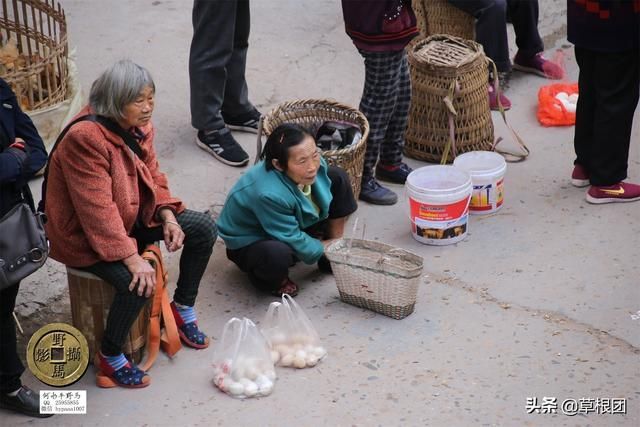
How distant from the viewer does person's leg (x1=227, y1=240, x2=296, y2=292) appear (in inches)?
166

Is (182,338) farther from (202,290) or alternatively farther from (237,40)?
(237,40)

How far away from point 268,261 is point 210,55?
152 cm

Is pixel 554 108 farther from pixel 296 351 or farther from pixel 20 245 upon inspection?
pixel 20 245

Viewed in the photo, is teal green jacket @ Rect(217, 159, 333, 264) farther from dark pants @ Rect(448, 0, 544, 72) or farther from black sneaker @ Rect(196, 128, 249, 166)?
dark pants @ Rect(448, 0, 544, 72)

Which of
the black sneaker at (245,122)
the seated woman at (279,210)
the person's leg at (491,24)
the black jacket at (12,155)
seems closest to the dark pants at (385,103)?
the seated woman at (279,210)

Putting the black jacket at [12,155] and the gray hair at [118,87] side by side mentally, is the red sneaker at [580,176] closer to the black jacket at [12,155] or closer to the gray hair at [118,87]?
the gray hair at [118,87]

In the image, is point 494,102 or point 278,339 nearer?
point 278,339

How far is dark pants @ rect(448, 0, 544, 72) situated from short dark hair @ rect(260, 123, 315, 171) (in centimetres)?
241

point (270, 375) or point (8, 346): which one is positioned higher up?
point (8, 346)

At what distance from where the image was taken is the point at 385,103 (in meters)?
4.99

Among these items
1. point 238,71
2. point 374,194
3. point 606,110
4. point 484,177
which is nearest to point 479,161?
point 484,177

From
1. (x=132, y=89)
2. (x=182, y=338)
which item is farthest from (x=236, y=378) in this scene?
(x=132, y=89)

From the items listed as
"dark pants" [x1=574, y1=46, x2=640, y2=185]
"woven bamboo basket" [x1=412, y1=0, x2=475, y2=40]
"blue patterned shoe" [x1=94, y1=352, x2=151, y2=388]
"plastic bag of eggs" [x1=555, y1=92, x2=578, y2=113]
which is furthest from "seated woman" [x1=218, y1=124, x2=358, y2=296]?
"woven bamboo basket" [x1=412, y1=0, x2=475, y2=40]

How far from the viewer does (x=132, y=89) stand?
3570mm
